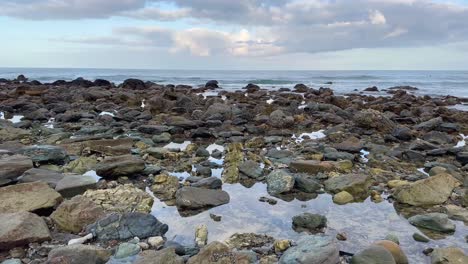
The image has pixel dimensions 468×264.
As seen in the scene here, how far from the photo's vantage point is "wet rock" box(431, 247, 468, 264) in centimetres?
340

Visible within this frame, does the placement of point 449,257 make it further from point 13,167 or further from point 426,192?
point 13,167

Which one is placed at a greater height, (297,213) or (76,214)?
(76,214)

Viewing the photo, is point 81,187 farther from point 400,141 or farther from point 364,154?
point 400,141

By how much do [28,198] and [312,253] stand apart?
3148mm

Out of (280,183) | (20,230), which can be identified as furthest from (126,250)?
(280,183)

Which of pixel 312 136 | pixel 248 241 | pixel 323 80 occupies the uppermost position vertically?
pixel 248 241

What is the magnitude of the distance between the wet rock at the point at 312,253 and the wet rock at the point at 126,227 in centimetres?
136

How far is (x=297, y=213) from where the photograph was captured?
15.6 feet

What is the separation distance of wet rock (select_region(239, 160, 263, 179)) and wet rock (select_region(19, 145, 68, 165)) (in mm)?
2987

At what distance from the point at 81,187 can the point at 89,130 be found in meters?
4.96

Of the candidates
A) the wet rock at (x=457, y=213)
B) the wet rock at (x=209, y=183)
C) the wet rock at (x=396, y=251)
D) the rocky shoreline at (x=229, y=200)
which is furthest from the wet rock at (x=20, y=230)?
the wet rock at (x=457, y=213)

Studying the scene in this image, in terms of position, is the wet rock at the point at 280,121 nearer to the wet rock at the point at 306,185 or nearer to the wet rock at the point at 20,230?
the wet rock at the point at 306,185

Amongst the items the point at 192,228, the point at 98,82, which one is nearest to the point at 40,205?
the point at 192,228

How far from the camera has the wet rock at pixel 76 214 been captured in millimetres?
4154
